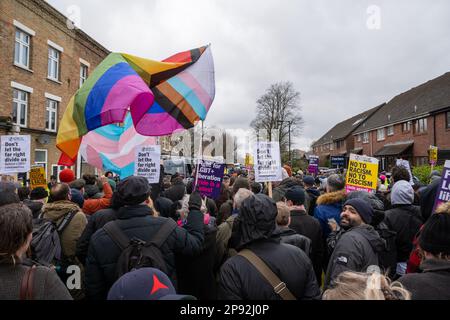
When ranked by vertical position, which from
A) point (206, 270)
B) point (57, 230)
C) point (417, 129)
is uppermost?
point (417, 129)

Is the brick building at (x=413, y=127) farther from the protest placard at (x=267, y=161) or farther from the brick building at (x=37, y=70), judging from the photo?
the brick building at (x=37, y=70)

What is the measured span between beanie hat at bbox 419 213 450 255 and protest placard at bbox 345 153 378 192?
424 cm

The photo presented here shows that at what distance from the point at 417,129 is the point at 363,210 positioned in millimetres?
32236

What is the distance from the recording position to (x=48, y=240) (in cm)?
345

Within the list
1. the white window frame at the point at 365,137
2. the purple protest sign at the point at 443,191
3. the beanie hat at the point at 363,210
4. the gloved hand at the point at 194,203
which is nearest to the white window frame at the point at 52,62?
the gloved hand at the point at 194,203

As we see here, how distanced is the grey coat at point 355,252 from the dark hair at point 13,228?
86.0 inches

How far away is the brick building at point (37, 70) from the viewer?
52.0 ft

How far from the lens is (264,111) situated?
183ft

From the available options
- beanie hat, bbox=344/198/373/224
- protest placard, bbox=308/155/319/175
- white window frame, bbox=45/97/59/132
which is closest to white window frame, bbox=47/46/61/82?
white window frame, bbox=45/97/59/132

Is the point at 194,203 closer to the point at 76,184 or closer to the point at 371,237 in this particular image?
the point at 371,237

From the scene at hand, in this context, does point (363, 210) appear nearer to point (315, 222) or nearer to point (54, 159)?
point (315, 222)

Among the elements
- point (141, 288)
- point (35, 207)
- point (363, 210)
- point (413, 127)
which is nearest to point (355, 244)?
point (363, 210)

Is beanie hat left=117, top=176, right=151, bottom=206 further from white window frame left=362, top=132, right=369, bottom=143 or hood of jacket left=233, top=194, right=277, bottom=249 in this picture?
white window frame left=362, top=132, right=369, bottom=143
